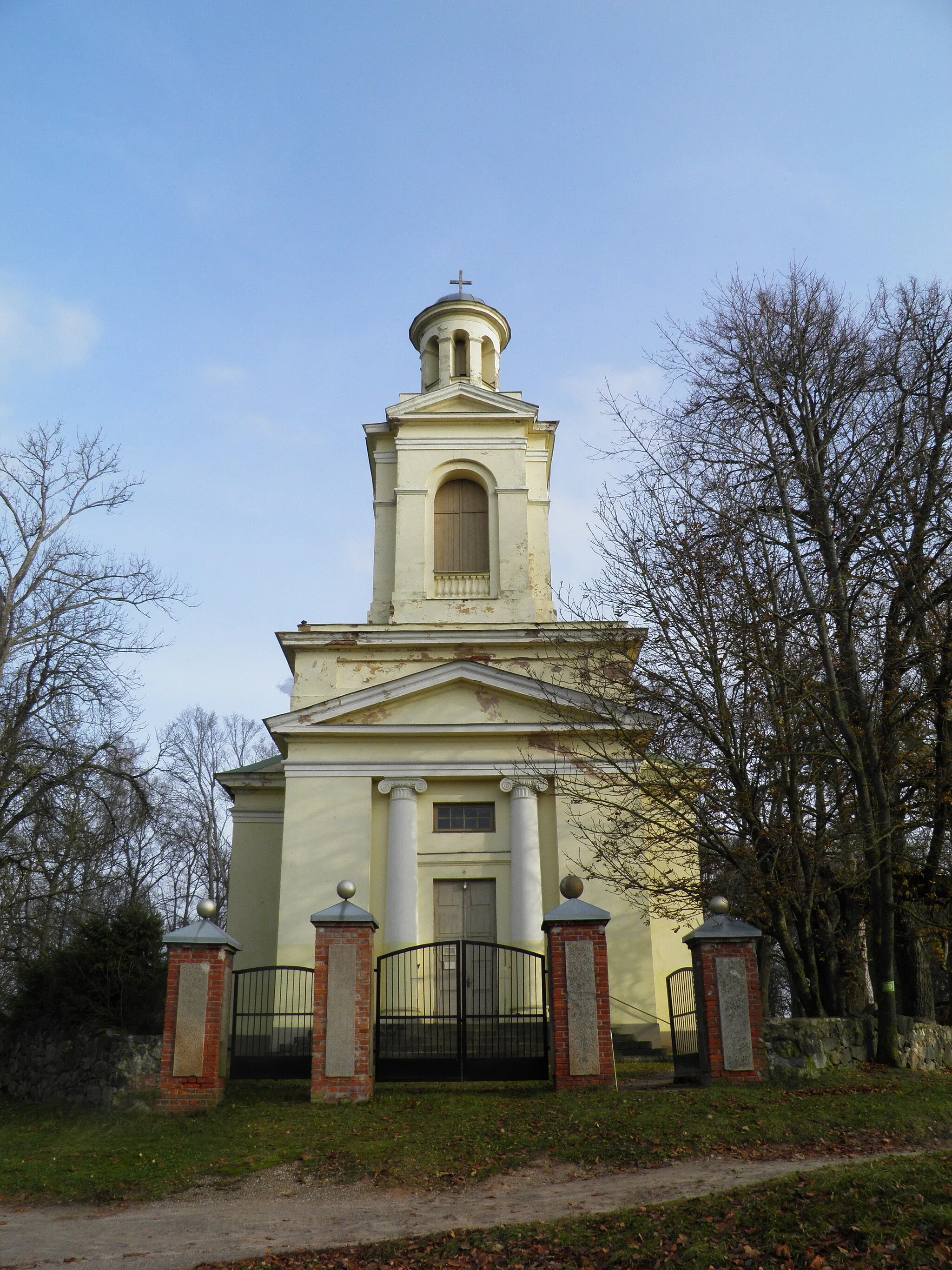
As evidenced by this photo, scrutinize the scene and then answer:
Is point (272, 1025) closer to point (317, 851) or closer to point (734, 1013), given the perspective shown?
point (317, 851)

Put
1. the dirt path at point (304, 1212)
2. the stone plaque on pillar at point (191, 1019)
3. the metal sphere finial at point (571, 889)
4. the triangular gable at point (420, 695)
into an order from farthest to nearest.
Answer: the triangular gable at point (420, 695) → the metal sphere finial at point (571, 889) → the stone plaque on pillar at point (191, 1019) → the dirt path at point (304, 1212)

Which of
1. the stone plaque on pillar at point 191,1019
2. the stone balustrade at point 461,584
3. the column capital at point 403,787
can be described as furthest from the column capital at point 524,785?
the stone plaque on pillar at point 191,1019

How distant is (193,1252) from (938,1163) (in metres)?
5.41

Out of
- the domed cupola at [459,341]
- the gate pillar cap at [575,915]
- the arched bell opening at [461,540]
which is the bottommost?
the gate pillar cap at [575,915]

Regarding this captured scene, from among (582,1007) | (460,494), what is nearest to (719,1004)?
(582,1007)

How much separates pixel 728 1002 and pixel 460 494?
1425cm

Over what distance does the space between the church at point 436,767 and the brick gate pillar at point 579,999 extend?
196 inches

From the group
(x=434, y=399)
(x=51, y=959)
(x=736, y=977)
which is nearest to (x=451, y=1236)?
(x=736, y=977)

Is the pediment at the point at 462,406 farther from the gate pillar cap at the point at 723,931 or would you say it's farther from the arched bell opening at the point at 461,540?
the gate pillar cap at the point at 723,931

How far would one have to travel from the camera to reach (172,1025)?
1210 centimetres

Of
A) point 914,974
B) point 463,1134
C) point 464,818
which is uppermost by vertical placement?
point 464,818

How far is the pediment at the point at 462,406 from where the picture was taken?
23.8 m

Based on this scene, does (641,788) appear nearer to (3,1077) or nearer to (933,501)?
(933,501)

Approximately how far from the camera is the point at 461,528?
916 inches
